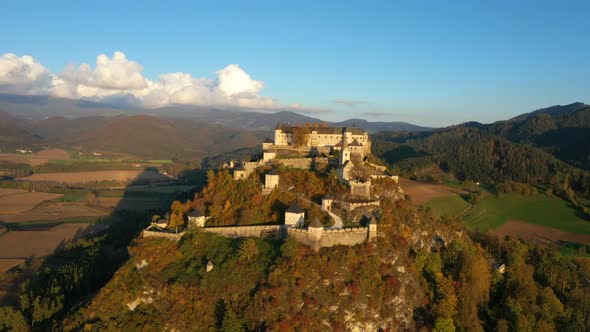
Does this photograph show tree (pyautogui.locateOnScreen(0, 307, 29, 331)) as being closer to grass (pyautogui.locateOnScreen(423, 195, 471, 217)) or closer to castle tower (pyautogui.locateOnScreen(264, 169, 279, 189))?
castle tower (pyautogui.locateOnScreen(264, 169, 279, 189))

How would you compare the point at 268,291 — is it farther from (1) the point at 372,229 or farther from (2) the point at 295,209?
(1) the point at 372,229

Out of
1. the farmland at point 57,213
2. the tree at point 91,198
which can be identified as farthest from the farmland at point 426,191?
the tree at point 91,198

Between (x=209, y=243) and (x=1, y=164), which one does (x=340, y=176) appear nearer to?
(x=209, y=243)

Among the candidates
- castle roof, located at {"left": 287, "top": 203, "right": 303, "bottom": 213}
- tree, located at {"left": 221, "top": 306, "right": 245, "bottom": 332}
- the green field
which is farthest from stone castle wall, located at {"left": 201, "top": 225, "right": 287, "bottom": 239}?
the green field

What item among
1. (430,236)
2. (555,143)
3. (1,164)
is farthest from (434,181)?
(1,164)

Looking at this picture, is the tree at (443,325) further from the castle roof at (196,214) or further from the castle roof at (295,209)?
the castle roof at (196,214)

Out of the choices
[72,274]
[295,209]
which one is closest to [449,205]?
[295,209]
